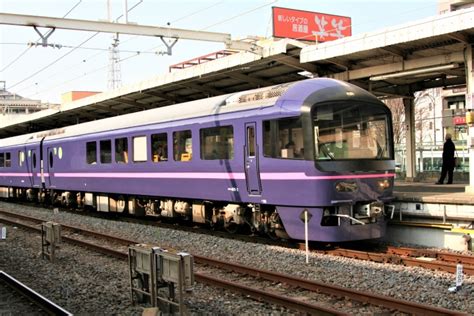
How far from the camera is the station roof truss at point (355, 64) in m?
12.4

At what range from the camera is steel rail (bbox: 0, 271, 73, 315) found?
663 centimetres

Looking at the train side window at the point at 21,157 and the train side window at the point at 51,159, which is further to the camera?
the train side window at the point at 21,157

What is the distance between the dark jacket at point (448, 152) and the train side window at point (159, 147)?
8.31 m

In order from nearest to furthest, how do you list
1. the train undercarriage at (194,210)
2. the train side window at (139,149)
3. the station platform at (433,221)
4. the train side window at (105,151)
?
the station platform at (433,221), the train undercarriage at (194,210), the train side window at (139,149), the train side window at (105,151)

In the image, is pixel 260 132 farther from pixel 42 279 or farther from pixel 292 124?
pixel 42 279

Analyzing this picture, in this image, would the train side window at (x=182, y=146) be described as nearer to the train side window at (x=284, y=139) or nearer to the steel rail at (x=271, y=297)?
the train side window at (x=284, y=139)

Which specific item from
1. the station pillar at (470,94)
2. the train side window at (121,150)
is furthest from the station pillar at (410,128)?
the train side window at (121,150)

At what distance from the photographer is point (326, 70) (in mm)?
15945

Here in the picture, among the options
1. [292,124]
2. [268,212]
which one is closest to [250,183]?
[268,212]

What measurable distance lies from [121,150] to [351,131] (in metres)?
8.27

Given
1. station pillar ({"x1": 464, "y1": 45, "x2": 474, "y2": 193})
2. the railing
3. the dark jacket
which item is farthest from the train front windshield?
the railing

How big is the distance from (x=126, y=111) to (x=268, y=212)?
57.3 feet

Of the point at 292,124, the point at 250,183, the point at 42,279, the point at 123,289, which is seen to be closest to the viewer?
the point at 123,289

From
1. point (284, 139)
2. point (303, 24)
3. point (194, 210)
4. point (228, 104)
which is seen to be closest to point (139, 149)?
point (194, 210)
